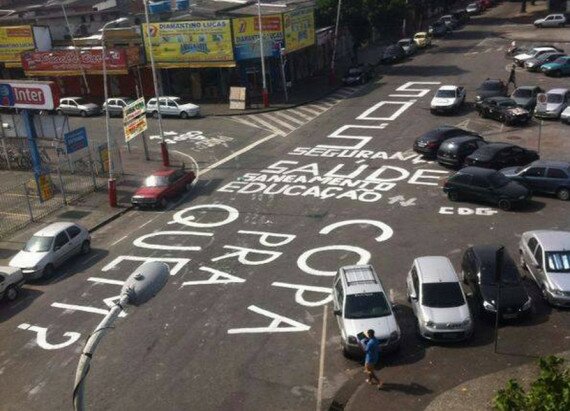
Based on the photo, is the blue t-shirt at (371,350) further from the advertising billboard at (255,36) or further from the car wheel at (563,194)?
the advertising billboard at (255,36)

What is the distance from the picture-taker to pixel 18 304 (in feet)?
71.7

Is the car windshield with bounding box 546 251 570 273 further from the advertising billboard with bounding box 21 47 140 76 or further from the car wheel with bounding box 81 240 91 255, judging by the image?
the advertising billboard with bounding box 21 47 140 76

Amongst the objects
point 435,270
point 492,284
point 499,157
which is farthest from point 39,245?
point 499,157

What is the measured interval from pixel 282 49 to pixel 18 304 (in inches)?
1275

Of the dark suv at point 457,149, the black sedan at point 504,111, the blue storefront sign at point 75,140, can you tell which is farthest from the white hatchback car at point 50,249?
the black sedan at point 504,111

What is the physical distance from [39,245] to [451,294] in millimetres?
→ 15860

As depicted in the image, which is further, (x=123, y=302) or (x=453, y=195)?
(x=453, y=195)

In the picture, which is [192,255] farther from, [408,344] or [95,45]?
[95,45]

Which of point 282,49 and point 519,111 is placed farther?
point 282,49

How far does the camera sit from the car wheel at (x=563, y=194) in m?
26.0

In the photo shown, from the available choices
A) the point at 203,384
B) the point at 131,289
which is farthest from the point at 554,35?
the point at 131,289

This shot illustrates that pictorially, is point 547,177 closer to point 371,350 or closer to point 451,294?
point 451,294

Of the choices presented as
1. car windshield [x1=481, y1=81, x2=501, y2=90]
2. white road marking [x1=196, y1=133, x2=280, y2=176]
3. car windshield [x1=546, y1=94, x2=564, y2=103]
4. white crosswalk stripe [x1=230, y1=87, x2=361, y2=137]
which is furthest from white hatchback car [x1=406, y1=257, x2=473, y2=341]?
car windshield [x1=481, y1=81, x2=501, y2=90]

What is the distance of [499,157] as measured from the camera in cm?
2930
